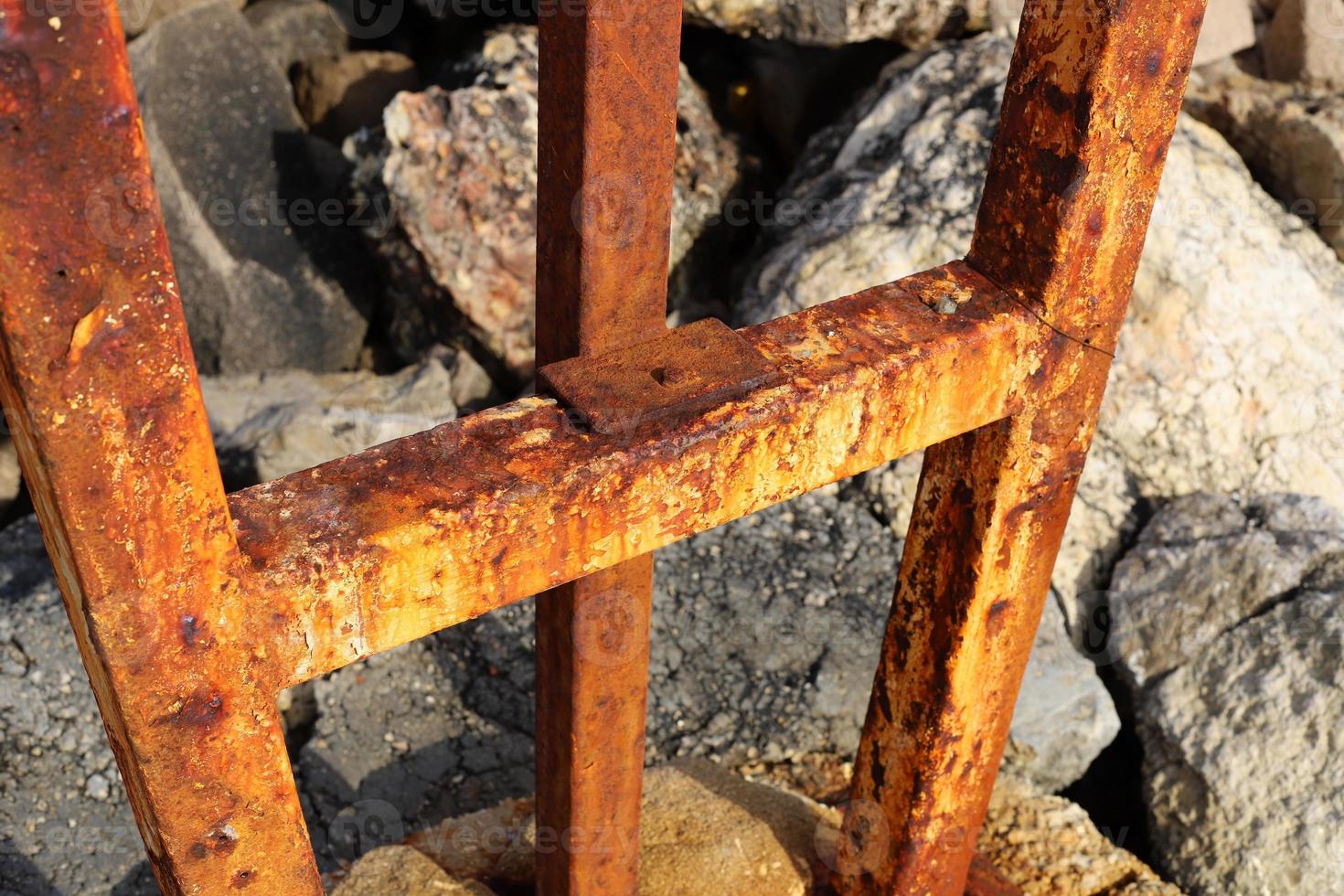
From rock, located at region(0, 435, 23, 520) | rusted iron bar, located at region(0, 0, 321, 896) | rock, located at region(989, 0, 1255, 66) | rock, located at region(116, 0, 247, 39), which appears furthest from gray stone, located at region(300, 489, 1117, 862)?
rock, located at region(116, 0, 247, 39)

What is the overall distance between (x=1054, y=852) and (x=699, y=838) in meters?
0.76

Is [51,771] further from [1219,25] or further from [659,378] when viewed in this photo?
[1219,25]

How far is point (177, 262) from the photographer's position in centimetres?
361

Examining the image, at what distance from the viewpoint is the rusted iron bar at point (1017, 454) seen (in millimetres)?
1293

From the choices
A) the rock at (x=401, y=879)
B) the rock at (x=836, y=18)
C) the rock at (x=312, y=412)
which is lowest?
the rock at (x=312, y=412)

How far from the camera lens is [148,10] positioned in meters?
3.89

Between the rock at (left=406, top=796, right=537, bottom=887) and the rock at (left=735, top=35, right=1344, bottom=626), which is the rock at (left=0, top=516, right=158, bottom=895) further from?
the rock at (left=735, top=35, right=1344, bottom=626)

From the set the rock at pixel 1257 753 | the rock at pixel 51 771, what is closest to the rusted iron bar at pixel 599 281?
the rock at pixel 51 771

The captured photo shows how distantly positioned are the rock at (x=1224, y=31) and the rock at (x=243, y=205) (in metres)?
2.54

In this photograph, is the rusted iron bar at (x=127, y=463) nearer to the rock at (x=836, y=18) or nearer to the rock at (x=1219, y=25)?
the rock at (x=836, y=18)

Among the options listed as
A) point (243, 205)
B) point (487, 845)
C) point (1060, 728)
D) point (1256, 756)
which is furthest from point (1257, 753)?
point (243, 205)

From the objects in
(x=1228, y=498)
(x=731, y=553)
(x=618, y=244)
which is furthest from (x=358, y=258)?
(x=618, y=244)

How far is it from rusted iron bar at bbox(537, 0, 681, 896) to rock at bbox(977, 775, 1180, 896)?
99cm

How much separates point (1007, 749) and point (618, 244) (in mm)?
1799
